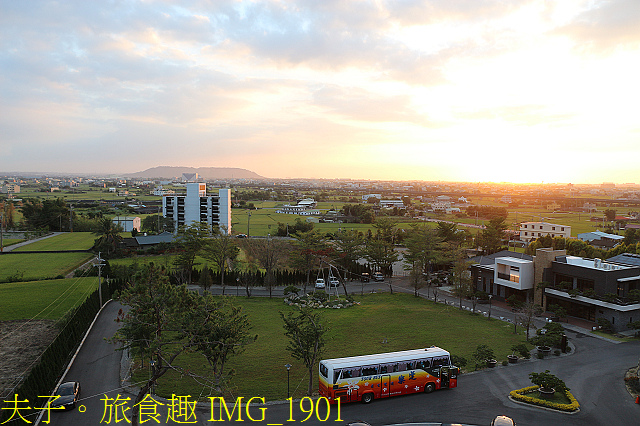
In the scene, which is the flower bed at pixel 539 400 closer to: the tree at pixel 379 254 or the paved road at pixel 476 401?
the paved road at pixel 476 401

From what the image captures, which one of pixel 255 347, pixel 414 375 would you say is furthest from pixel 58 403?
pixel 414 375

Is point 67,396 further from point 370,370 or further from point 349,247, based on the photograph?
point 349,247

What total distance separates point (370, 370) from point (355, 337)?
7.26 meters

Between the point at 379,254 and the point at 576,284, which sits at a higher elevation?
the point at 576,284

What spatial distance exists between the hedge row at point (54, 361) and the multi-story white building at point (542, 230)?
57.5 m

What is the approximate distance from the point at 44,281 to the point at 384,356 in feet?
104

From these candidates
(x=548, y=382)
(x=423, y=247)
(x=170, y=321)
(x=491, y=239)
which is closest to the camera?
(x=170, y=321)

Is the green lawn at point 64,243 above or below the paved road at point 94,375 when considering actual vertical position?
below

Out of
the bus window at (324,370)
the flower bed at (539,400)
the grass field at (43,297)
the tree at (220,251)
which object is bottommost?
the grass field at (43,297)

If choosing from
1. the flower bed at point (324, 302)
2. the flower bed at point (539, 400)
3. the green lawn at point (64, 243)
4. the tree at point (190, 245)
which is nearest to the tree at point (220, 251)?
the tree at point (190, 245)

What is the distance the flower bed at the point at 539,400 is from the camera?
552 inches

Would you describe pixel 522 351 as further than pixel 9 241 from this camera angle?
No

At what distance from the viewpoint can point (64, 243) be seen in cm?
5253

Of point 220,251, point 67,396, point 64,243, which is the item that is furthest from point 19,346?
point 64,243
